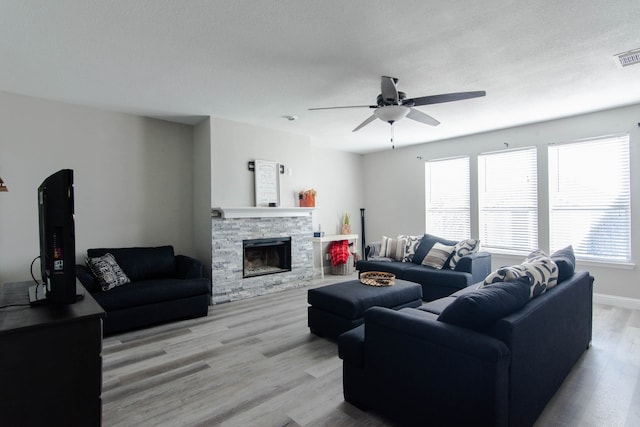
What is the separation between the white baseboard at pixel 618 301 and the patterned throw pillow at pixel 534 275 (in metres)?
3.06

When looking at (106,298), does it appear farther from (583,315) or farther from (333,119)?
(583,315)

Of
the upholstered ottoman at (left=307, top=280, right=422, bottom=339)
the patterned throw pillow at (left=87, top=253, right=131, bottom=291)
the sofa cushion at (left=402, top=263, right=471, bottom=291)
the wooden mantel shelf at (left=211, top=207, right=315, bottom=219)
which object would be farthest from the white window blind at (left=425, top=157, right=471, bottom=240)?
the patterned throw pillow at (left=87, top=253, right=131, bottom=291)

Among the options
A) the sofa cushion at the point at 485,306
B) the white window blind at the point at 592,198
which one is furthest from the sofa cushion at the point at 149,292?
the white window blind at the point at 592,198

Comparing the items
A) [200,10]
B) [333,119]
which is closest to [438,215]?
→ [333,119]

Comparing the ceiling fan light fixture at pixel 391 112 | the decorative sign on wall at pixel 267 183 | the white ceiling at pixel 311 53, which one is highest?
the white ceiling at pixel 311 53

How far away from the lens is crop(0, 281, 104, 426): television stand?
130 cm

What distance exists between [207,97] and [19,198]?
238 centimetres

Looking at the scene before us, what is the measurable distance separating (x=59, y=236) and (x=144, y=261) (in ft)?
8.64

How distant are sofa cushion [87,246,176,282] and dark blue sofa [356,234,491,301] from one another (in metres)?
2.90

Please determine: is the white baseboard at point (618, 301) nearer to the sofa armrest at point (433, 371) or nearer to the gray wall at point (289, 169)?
the sofa armrest at point (433, 371)

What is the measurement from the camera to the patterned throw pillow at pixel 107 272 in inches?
137

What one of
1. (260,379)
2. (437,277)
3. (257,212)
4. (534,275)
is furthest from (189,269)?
(534,275)

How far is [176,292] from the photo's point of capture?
3.70 metres

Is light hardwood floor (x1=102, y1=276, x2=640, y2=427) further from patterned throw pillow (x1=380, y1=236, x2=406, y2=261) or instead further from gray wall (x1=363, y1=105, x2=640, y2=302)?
patterned throw pillow (x1=380, y1=236, x2=406, y2=261)
